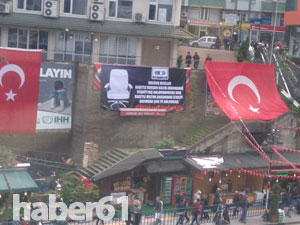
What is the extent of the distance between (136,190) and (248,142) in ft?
24.4

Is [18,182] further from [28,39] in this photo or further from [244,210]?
[28,39]

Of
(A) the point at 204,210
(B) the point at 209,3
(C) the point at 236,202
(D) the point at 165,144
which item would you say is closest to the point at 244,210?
(C) the point at 236,202

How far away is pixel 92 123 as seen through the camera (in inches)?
1275

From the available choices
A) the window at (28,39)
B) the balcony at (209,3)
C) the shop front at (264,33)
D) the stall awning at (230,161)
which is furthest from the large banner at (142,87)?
the shop front at (264,33)

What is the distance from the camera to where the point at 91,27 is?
3628cm

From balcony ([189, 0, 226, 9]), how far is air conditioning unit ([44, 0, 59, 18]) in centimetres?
3307

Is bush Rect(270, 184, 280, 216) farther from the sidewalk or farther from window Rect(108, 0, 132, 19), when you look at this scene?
window Rect(108, 0, 132, 19)

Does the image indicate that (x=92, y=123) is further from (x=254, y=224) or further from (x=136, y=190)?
(x=254, y=224)

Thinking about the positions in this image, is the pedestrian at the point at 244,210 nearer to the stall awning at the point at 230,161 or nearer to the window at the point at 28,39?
the stall awning at the point at 230,161

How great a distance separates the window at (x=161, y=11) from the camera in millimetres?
37656

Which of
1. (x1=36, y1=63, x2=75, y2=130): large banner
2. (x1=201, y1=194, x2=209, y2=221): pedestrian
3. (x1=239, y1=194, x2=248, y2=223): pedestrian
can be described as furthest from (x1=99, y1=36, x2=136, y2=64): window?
(x1=239, y1=194, x2=248, y2=223): pedestrian

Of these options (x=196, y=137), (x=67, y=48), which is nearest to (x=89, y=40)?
(x=67, y=48)

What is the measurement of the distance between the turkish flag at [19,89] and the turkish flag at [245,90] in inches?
403

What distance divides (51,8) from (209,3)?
113 ft
